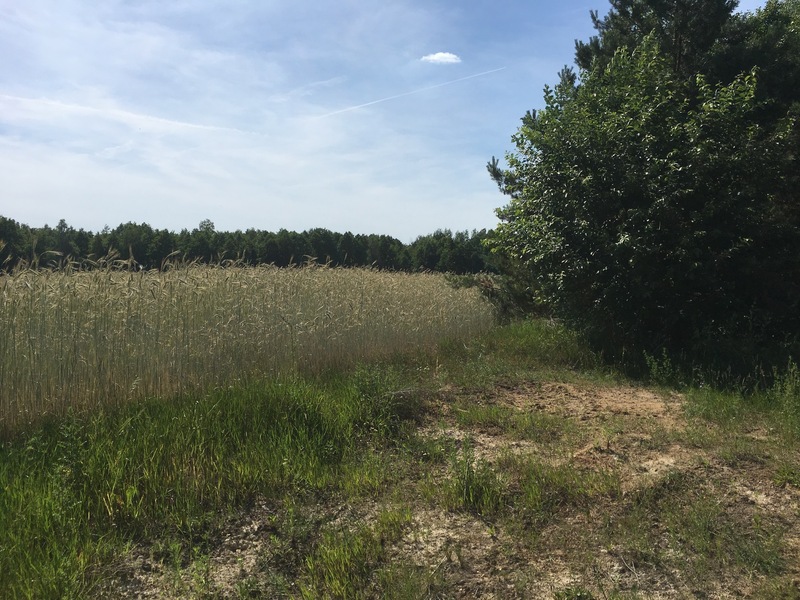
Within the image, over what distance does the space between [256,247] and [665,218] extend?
24.0m

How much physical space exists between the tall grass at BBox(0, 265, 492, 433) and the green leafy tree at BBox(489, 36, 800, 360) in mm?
3229

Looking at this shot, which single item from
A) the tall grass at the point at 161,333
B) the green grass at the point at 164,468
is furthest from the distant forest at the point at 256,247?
the green grass at the point at 164,468

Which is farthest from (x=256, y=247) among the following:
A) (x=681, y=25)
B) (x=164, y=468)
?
(x=164, y=468)

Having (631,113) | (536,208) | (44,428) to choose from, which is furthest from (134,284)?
(631,113)

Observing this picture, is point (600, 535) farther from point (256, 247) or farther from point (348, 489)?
point (256, 247)

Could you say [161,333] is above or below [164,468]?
above

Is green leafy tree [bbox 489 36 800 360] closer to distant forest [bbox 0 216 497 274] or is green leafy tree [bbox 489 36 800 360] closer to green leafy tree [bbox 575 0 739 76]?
green leafy tree [bbox 575 0 739 76]

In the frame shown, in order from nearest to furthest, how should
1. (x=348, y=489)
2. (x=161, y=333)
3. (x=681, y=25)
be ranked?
1. (x=348, y=489)
2. (x=161, y=333)
3. (x=681, y=25)

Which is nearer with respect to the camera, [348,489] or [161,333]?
[348,489]

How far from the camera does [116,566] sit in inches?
122

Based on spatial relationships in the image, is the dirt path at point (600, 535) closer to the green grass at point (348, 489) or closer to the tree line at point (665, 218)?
the green grass at point (348, 489)

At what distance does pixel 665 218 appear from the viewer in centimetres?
736

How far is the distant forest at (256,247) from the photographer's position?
33.0ft

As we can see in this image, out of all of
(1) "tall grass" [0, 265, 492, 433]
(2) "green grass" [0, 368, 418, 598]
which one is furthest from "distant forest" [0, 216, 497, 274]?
(2) "green grass" [0, 368, 418, 598]
